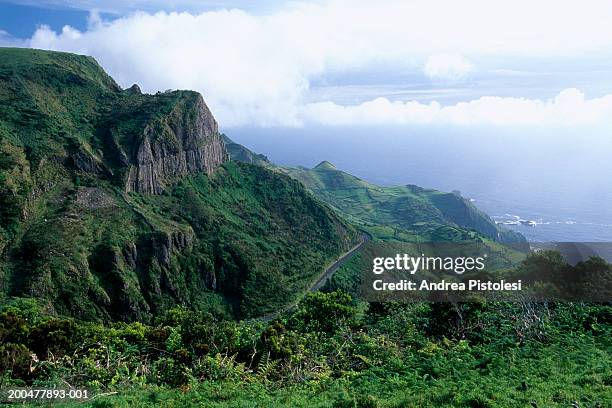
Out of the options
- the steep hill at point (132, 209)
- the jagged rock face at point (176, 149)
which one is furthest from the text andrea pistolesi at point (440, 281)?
the jagged rock face at point (176, 149)

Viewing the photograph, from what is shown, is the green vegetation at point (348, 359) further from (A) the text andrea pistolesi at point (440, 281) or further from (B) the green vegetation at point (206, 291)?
(A) the text andrea pistolesi at point (440, 281)

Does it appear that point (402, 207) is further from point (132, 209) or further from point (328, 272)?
point (132, 209)

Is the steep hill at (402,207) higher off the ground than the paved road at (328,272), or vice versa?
the steep hill at (402,207)

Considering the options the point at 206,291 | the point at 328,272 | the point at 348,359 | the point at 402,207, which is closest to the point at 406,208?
the point at 402,207

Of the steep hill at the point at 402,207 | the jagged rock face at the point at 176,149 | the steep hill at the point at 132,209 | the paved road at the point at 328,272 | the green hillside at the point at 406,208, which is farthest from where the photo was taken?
the steep hill at the point at 402,207

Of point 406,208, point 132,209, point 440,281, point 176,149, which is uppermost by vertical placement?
point 176,149

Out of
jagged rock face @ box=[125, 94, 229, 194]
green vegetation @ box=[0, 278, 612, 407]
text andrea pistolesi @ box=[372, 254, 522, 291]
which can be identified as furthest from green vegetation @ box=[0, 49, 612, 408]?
text andrea pistolesi @ box=[372, 254, 522, 291]

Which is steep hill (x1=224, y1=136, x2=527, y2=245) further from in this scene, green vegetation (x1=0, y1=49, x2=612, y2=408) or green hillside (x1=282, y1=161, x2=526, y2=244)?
green vegetation (x1=0, y1=49, x2=612, y2=408)
